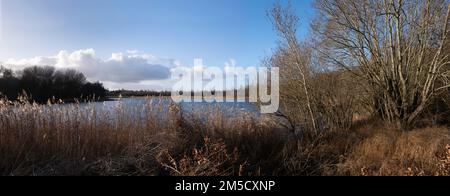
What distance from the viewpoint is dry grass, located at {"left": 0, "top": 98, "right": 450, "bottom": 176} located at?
163 inches

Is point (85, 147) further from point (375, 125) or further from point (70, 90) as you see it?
point (70, 90)

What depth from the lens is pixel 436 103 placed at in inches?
407

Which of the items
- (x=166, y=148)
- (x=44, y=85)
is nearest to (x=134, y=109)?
(x=166, y=148)

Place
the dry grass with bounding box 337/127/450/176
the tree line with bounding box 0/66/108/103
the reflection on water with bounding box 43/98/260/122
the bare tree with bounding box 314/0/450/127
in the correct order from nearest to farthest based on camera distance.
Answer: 1. the dry grass with bounding box 337/127/450/176
2. the reflection on water with bounding box 43/98/260/122
3. the bare tree with bounding box 314/0/450/127
4. the tree line with bounding box 0/66/108/103

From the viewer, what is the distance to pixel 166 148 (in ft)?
15.5

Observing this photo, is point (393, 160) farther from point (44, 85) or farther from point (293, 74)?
point (44, 85)

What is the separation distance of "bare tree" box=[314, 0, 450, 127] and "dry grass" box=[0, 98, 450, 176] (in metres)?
3.30

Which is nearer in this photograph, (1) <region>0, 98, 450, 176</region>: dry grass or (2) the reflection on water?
(1) <region>0, 98, 450, 176</region>: dry grass

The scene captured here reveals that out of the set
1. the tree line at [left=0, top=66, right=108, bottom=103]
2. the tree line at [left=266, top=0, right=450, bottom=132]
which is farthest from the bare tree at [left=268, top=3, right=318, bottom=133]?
the tree line at [left=0, top=66, right=108, bottom=103]

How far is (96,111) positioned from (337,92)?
7657 millimetres

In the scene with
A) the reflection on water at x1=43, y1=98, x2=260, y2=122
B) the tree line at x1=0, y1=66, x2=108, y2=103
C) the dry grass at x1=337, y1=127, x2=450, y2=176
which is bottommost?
the dry grass at x1=337, y1=127, x2=450, y2=176

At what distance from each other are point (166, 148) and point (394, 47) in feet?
27.9

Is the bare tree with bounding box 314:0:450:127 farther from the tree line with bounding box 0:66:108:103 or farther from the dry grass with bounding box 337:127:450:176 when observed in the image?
the tree line with bounding box 0:66:108:103

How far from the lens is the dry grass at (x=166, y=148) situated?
4152 mm
